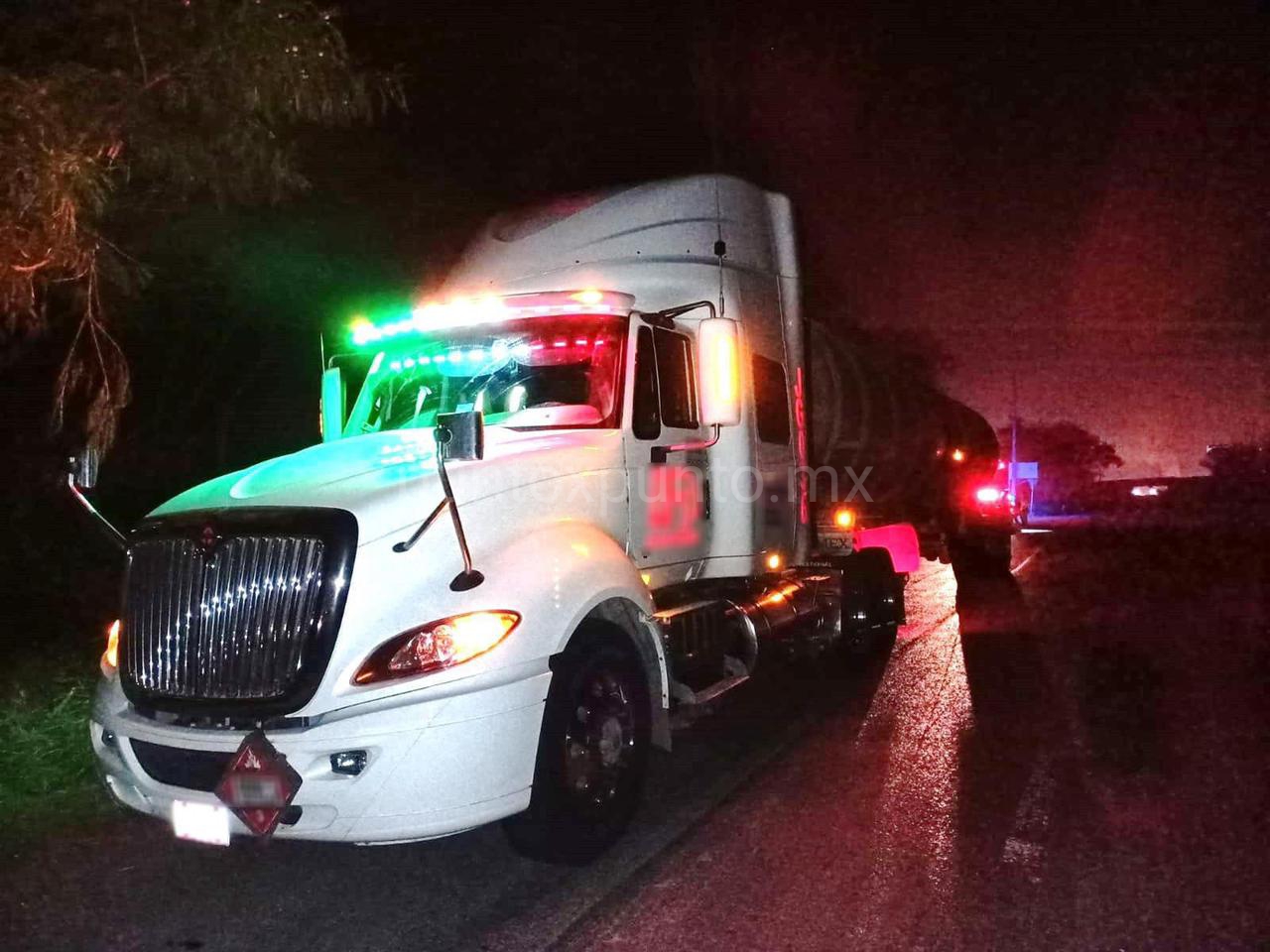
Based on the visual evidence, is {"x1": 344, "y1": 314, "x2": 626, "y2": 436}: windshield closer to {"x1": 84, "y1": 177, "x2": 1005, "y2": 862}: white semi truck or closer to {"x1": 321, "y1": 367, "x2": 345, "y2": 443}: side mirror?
{"x1": 84, "y1": 177, "x2": 1005, "y2": 862}: white semi truck

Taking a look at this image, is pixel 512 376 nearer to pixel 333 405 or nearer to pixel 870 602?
pixel 333 405

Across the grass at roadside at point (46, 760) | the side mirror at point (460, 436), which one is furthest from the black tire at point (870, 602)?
the grass at roadside at point (46, 760)

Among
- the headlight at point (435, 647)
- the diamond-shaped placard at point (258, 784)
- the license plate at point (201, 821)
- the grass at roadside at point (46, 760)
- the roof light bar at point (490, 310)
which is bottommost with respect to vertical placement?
the grass at roadside at point (46, 760)

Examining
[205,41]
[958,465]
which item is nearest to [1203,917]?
[205,41]

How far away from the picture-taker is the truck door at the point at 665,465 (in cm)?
600

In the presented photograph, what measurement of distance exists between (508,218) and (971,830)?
487 centimetres

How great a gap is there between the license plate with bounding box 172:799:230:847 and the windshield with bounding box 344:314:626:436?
2.35 metres

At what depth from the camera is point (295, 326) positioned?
11.8m

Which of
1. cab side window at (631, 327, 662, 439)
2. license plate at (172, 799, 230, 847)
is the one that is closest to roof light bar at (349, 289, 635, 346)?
cab side window at (631, 327, 662, 439)

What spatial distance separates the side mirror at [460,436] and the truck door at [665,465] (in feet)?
5.33

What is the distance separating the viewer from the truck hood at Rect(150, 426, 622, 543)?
4598 millimetres

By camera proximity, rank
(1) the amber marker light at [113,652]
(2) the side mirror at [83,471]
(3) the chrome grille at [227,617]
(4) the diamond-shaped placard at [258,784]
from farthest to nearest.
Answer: (2) the side mirror at [83,471] < (1) the amber marker light at [113,652] < (3) the chrome grille at [227,617] < (4) the diamond-shaped placard at [258,784]

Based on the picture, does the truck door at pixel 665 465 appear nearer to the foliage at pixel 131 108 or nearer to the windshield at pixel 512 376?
the windshield at pixel 512 376

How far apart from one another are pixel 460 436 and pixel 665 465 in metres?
2.04
